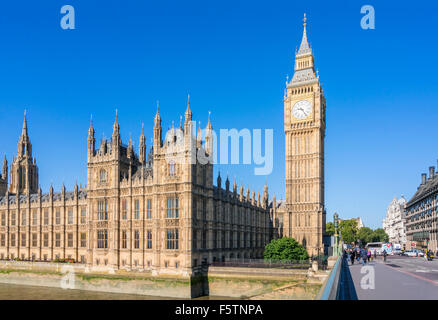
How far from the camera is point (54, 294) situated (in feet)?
209

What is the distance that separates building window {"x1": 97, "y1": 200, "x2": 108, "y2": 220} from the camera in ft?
217

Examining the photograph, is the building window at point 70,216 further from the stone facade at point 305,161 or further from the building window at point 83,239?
the stone facade at point 305,161

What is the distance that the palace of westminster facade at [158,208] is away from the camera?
59688 mm

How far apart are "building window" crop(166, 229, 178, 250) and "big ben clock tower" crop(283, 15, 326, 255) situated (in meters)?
45.8

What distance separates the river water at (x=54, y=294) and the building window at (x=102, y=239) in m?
7.14

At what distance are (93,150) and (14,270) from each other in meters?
28.6

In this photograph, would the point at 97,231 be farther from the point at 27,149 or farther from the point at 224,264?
the point at 27,149

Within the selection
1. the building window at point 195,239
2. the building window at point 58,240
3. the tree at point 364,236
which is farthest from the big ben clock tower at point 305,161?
the tree at point 364,236

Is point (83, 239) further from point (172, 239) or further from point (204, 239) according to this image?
point (204, 239)

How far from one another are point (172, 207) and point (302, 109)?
53.9 m

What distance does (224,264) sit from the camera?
62250mm

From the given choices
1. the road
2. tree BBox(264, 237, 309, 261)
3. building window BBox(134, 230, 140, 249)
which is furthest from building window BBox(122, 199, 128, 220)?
the road

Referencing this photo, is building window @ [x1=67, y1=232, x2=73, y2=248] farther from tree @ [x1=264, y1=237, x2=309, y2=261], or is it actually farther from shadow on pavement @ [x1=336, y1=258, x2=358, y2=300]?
shadow on pavement @ [x1=336, y1=258, x2=358, y2=300]

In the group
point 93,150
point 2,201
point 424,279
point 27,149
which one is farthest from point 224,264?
point 27,149
